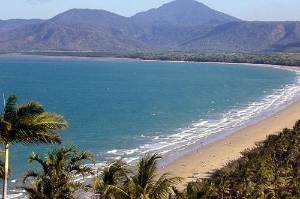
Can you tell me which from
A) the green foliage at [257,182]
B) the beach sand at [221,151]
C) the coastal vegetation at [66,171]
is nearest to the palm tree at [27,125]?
the coastal vegetation at [66,171]

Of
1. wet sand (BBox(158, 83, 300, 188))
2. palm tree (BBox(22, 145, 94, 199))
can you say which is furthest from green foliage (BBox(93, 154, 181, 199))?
wet sand (BBox(158, 83, 300, 188))

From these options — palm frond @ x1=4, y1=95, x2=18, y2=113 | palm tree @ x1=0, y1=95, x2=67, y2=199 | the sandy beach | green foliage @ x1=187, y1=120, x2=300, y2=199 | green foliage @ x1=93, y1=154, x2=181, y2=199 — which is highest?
palm frond @ x1=4, y1=95, x2=18, y2=113

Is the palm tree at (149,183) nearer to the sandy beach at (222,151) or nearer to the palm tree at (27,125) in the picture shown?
the palm tree at (27,125)

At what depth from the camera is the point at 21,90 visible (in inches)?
3789

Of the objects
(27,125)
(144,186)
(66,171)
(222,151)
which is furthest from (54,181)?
(222,151)

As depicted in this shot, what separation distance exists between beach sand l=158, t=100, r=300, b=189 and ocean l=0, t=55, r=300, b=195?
1.25 meters

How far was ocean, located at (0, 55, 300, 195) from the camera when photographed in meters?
42.3

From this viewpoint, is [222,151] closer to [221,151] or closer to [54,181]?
[221,151]

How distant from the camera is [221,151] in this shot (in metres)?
41.2

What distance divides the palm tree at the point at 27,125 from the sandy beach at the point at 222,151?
22.5 metres

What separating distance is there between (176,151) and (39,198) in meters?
31.7

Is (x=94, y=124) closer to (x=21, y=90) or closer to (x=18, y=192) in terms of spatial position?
(x=18, y=192)

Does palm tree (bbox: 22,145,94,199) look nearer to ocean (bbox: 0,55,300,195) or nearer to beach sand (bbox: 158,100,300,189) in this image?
beach sand (bbox: 158,100,300,189)

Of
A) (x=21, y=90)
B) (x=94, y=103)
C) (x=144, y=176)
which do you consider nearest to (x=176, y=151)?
(x=144, y=176)
